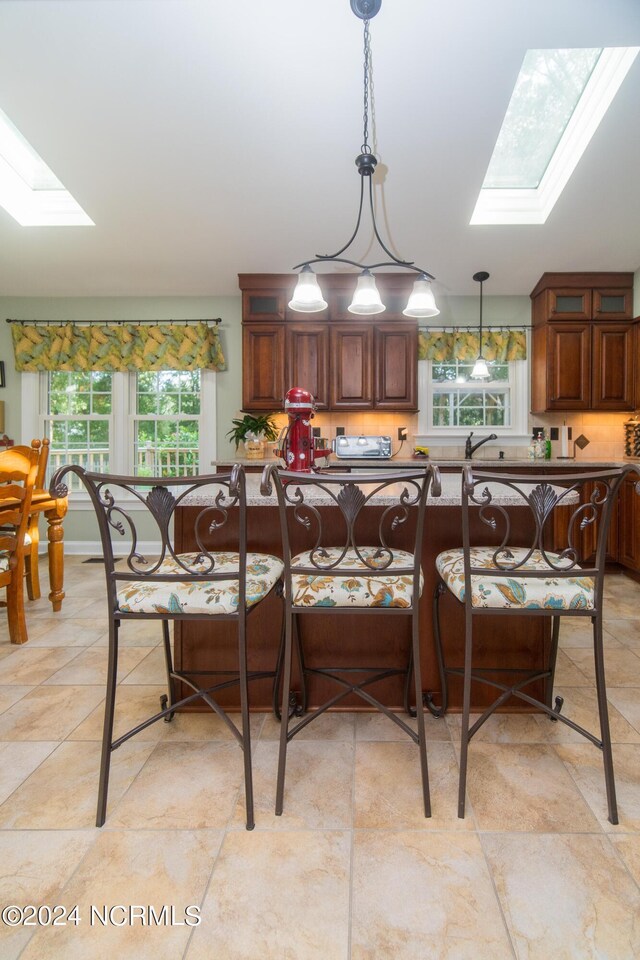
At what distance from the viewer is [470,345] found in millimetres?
4547

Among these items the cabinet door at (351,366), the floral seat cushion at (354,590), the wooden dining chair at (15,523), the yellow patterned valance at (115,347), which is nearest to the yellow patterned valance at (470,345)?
the cabinet door at (351,366)

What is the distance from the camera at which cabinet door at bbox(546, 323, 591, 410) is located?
4.21 m

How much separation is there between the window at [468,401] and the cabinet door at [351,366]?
66cm

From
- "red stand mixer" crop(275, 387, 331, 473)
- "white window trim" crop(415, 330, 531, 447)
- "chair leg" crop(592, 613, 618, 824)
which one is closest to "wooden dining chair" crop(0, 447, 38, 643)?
"red stand mixer" crop(275, 387, 331, 473)

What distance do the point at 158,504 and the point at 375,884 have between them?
108cm

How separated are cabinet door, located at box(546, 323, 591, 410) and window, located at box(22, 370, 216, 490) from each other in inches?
125

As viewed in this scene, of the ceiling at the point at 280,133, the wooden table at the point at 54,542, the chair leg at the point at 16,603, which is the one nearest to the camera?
the ceiling at the point at 280,133

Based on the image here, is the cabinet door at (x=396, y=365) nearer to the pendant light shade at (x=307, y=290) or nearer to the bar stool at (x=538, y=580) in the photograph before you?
the pendant light shade at (x=307, y=290)

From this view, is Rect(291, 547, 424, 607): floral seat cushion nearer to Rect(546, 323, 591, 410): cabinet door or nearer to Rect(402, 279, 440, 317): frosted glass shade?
Rect(402, 279, 440, 317): frosted glass shade

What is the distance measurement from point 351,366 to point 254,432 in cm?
104

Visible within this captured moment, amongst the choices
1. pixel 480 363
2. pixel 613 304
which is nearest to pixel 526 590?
pixel 480 363

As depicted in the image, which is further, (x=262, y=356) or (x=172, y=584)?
(x=262, y=356)

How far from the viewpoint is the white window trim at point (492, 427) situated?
4.64m

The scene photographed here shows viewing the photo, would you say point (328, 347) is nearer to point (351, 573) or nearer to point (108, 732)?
point (351, 573)
